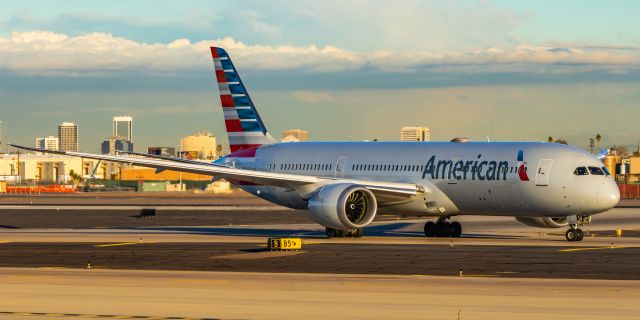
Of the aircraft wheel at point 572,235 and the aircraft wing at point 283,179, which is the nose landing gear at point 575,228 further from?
the aircraft wing at point 283,179

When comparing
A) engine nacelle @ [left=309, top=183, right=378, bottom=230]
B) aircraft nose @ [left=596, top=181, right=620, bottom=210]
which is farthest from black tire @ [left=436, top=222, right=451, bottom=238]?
aircraft nose @ [left=596, top=181, right=620, bottom=210]

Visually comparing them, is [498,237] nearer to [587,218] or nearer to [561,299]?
[587,218]

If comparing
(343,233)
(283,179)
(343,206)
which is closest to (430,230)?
(343,233)

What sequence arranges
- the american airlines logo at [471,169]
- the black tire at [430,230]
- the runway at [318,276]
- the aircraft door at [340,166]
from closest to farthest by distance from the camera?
the runway at [318,276]
the american airlines logo at [471,169]
the black tire at [430,230]
the aircraft door at [340,166]

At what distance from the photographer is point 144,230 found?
2362 inches

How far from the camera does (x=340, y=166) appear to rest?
5462 cm

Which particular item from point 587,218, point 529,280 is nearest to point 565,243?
point 587,218

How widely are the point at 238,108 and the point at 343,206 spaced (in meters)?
14.1

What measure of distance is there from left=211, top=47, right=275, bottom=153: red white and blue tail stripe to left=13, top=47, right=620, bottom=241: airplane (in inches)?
130

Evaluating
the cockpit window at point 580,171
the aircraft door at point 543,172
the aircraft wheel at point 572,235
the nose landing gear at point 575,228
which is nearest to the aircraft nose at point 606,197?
the cockpit window at point 580,171

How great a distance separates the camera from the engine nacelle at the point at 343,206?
48.3 m

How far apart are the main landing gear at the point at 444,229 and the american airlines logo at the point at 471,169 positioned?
112 inches

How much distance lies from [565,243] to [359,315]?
24.9 m

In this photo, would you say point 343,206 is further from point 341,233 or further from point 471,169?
point 471,169
